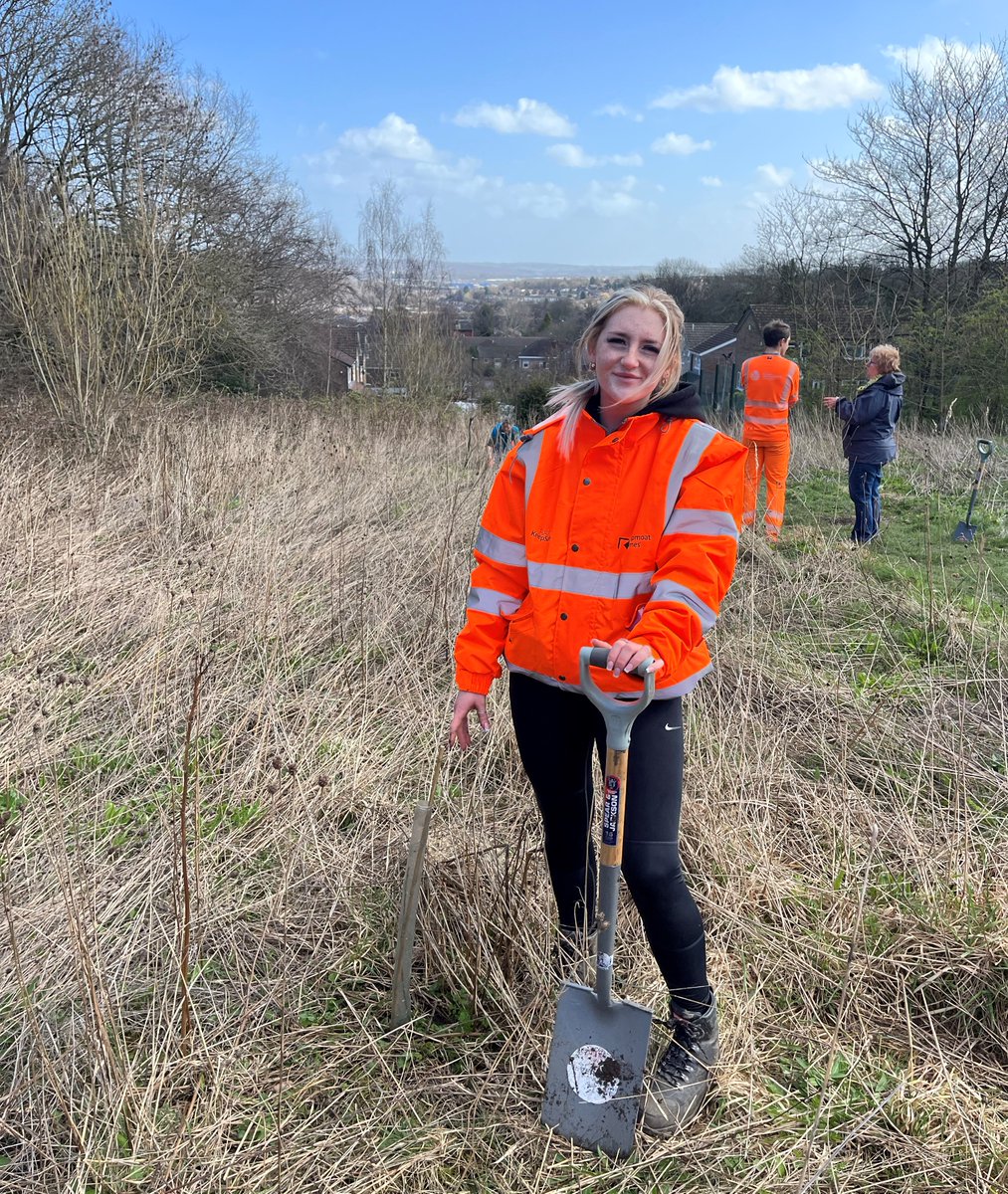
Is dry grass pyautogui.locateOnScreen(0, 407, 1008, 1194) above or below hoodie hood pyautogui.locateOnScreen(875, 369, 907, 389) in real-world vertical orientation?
below

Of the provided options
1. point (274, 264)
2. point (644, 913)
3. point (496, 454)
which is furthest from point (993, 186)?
point (644, 913)

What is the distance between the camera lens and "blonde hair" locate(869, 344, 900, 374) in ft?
21.7

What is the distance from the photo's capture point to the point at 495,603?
6.26ft

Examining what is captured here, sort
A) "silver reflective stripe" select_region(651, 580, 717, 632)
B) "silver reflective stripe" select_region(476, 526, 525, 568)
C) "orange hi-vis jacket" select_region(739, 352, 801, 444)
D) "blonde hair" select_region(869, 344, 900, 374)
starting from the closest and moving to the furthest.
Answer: "silver reflective stripe" select_region(651, 580, 717, 632) → "silver reflective stripe" select_region(476, 526, 525, 568) → "blonde hair" select_region(869, 344, 900, 374) → "orange hi-vis jacket" select_region(739, 352, 801, 444)

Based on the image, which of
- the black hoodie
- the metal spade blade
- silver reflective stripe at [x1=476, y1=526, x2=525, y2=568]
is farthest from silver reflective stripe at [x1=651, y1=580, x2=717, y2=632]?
the black hoodie

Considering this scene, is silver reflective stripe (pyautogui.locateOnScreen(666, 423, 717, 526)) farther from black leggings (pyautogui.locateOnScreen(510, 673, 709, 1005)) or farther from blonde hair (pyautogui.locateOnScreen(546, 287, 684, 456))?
black leggings (pyautogui.locateOnScreen(510, 673, 709, 1005))

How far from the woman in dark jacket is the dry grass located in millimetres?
2297

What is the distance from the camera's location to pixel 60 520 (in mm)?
5504

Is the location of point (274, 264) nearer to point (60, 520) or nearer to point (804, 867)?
point (60, 520)

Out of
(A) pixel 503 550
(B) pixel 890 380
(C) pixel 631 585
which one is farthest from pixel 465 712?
(B) pixel 890 380

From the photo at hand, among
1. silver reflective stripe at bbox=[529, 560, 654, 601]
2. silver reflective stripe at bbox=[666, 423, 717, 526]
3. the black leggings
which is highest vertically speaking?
silver reflective stripe at bbox=[666, 423, 717, 526]

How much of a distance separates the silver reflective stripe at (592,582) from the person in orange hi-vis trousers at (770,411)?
18.4ft

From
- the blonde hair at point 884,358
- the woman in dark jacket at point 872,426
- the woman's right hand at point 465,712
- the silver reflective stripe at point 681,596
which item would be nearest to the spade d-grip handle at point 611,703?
the silver reflective stripe at point 681,596

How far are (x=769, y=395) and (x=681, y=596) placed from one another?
613 cm
